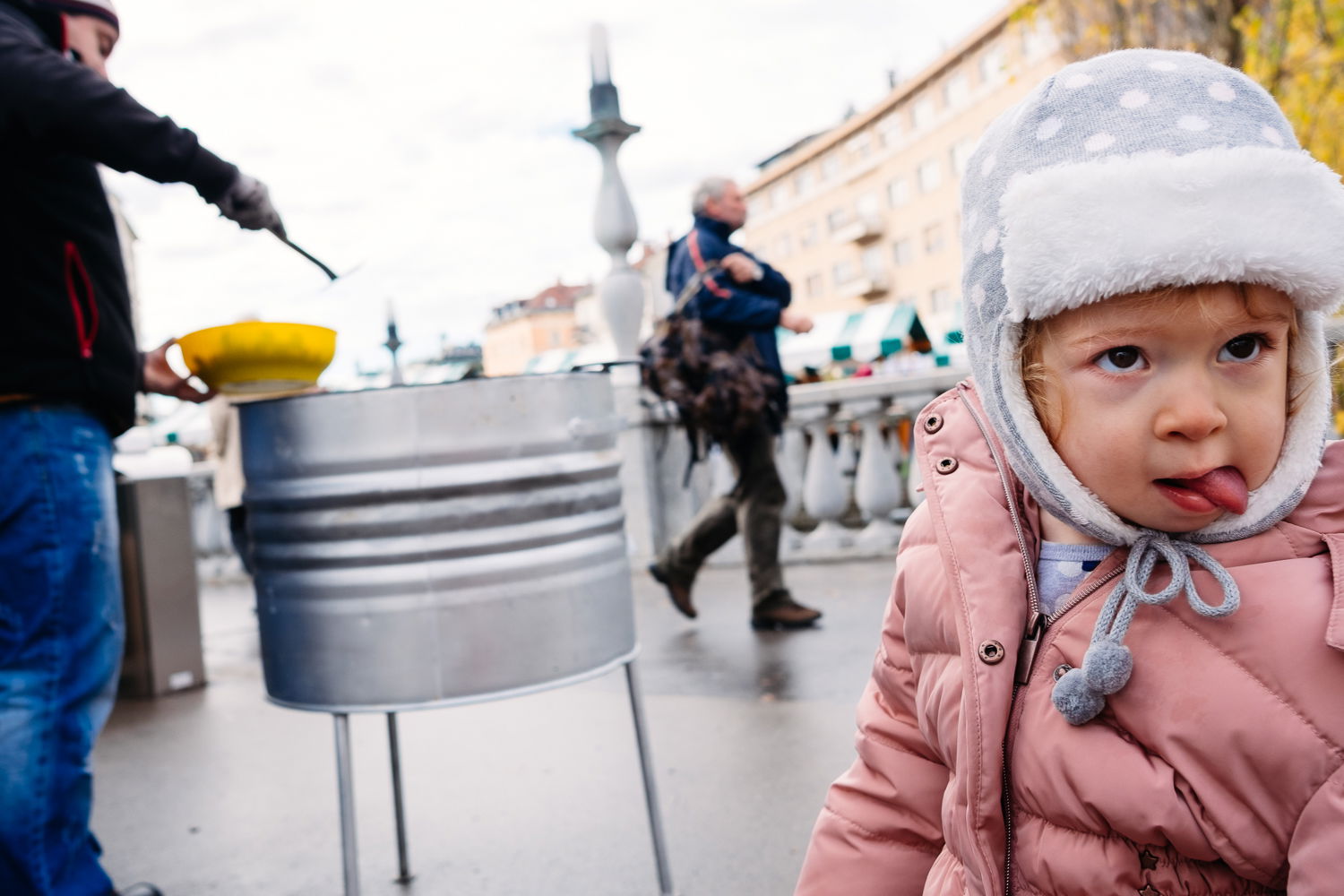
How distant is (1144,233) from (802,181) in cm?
6246

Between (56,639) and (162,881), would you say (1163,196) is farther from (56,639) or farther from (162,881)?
(162,881)

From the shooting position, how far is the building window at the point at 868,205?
53.8 meters

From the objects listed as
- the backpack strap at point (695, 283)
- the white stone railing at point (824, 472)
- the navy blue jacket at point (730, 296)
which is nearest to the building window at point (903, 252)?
the white stone railing at point (824, 472)

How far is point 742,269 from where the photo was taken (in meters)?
4.60

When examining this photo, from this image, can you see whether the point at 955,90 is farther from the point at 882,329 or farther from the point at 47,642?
the point at 47,642

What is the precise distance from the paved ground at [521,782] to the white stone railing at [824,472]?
2131 mm

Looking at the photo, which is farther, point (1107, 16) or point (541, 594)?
point (1107, 16)

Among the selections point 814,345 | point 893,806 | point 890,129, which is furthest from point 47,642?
point 890,129

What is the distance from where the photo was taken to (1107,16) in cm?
1143

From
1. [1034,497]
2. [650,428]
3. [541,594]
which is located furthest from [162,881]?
[650,428]

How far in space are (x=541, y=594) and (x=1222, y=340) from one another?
1.26 meters

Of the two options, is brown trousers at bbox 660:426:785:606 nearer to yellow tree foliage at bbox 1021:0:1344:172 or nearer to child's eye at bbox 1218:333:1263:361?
child's eye at bbox 1218:333:1263:361

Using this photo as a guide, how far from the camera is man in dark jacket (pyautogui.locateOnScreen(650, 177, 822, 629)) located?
15.2 ft

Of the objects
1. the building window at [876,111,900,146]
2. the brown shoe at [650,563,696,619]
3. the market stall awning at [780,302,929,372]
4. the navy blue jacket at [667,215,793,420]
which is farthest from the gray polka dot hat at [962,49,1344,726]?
the building window at [876,111,900,146]
